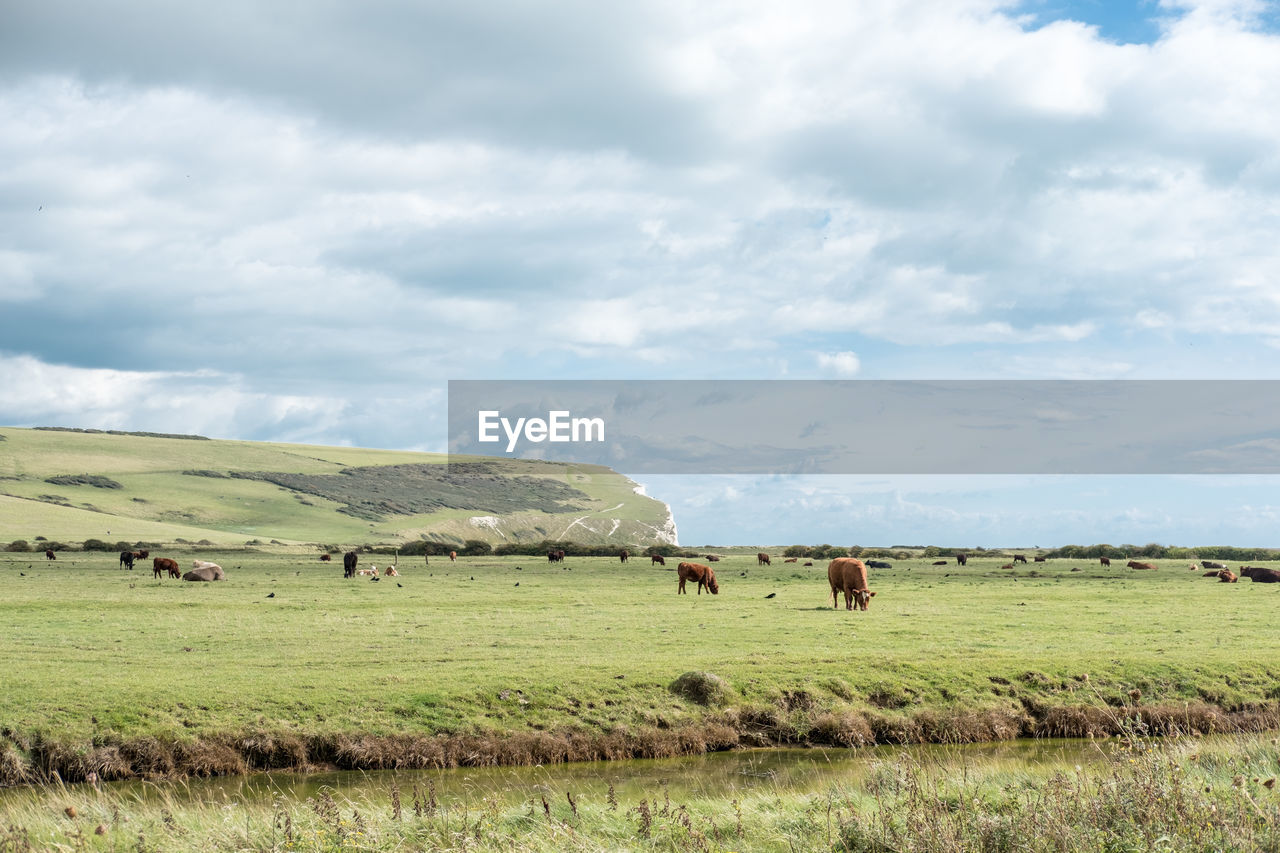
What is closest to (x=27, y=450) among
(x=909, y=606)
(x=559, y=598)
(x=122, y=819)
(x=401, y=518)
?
(x=401, y=518)

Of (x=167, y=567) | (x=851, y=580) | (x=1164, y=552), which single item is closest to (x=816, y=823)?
(x=851, y=580)

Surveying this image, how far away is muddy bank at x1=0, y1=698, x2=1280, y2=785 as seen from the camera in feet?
59.2

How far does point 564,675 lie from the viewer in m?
23.2

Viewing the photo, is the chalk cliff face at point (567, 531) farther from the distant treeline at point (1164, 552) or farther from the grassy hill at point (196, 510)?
the distant treeline at point (1164, 552)

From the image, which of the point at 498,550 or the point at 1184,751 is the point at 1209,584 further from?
the point at 498,550

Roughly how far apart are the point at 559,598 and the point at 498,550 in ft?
184

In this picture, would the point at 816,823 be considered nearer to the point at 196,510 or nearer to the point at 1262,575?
the point at 1262,575

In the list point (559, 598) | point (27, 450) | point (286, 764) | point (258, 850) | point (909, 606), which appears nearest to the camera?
point (258, 850)

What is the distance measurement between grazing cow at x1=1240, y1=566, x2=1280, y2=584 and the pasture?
23.0 meters

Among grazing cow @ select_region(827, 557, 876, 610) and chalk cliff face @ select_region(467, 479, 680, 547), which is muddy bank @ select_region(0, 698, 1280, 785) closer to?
grazing cow @ select_region(827, 557, 876, 610)

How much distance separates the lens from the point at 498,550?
327 feet

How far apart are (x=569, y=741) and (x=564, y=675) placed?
10.7 ft

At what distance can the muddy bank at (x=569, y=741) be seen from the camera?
1803 centimetres

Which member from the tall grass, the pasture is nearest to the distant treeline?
the pasture
